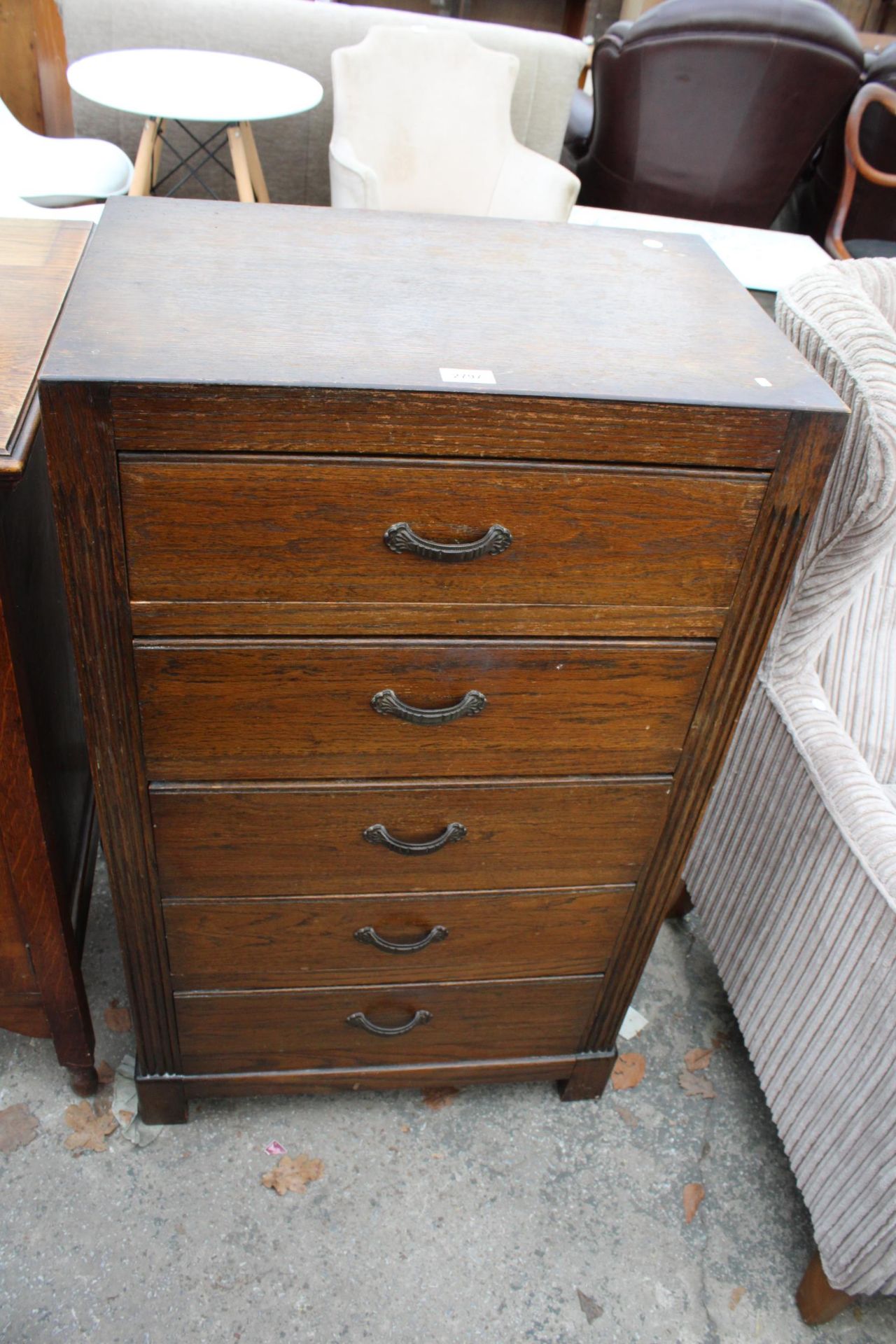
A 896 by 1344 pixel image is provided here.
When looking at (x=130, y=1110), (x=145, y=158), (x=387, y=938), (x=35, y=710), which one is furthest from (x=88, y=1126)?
(x=145, y=158)

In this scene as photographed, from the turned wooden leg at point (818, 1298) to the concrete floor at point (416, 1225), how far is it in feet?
0.06

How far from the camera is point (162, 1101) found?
1389 millimetres

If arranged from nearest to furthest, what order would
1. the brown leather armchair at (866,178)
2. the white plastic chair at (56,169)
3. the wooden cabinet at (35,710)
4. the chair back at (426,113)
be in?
the wooden cabinet at (35,710), the white plastic chair at (56,169), the chair back at (426,113), the brown leather armchair at (866,178)

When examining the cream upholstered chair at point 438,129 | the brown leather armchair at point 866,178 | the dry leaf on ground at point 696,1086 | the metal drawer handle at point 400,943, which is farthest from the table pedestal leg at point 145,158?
the dry leaf on ground at point 696,1086

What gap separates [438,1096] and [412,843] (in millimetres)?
576

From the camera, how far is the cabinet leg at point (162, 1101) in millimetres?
1362

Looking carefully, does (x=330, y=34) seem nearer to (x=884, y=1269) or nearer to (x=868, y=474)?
(x=868, y=474)

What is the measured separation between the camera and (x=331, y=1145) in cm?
144

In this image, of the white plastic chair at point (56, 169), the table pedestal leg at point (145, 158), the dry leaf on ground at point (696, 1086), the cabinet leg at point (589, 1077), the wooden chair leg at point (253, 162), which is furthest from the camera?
the wooden chair leg at point (253, 162)

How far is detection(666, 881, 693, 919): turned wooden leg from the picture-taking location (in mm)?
1729

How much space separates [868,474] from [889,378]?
0.34 ft

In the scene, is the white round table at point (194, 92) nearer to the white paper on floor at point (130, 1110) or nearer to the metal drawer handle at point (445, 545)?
the metal drawer handle at point (445, 545)

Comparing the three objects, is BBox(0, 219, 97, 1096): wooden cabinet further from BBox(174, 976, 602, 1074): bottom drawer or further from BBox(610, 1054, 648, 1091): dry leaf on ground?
BBox(610, 1054, 648, 1091): dry leaf on ground

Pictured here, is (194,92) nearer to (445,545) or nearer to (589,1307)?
(445,545)
